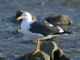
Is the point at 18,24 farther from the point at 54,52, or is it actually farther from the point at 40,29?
the point at 54,52

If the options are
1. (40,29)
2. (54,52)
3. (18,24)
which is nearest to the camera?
(54,52)

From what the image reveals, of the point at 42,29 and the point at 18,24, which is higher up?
the point at 18,24

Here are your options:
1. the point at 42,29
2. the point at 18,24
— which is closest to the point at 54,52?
the point at 42,29

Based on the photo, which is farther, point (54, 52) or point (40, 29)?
point (40, 29)

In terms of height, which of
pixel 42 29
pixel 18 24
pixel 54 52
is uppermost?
pixel 18 24

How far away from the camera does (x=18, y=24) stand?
15617 millimetres

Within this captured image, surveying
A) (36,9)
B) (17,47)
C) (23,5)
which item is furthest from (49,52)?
(23,5)

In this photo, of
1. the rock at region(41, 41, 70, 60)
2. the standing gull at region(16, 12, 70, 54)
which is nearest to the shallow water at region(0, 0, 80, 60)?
the standing gull at region(16, 12, 70, 54)

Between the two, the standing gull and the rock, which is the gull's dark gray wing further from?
the rock

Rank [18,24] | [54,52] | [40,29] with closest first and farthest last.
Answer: [54,52]
[40,29]
[18,24]

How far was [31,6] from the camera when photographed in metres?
19.2

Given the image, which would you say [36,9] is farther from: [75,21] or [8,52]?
A: [8,52]

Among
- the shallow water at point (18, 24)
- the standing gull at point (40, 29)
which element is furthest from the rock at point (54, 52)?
the standing gull at point (40, 29)

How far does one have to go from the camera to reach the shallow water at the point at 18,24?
11.4 m
